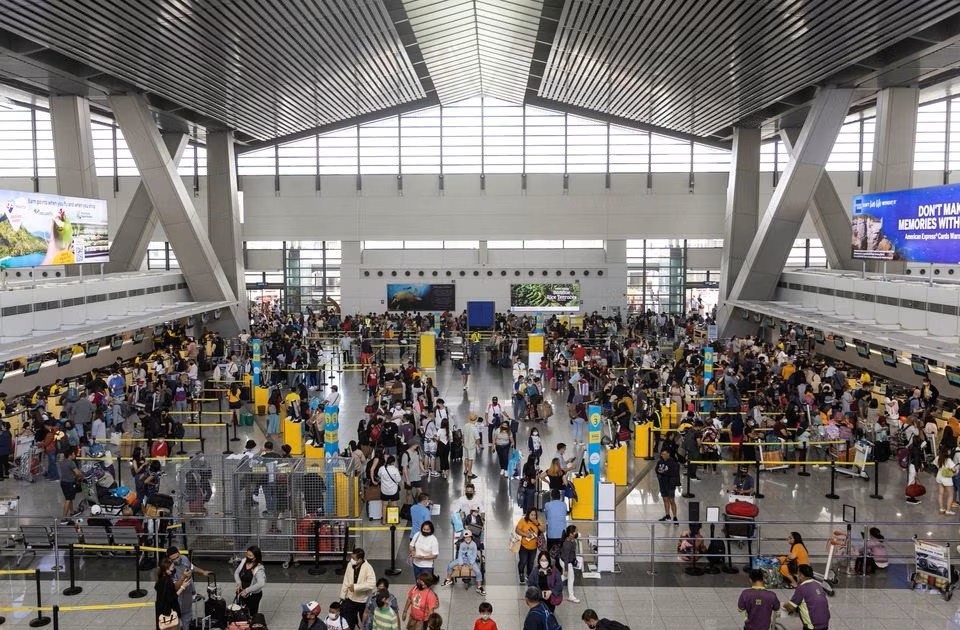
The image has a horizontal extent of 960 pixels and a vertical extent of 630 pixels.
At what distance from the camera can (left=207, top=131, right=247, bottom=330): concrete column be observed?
34.5m

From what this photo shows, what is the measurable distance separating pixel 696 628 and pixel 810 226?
1382 inches

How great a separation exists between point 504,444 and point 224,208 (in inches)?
939

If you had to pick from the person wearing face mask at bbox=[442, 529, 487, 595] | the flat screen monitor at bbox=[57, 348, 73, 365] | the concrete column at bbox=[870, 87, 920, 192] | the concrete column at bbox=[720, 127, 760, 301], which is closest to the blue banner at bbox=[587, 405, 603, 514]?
the person wearing face mask at bbox=[442, 529, 487, 595]

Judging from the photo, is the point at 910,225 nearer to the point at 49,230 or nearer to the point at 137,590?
the point at 137,590

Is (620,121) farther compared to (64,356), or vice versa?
(620,121)

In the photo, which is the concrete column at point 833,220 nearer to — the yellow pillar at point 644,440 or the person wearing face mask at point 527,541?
the yellow pillar at point 644,440

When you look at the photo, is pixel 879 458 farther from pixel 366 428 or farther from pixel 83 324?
pixel 83 324

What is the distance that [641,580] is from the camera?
33.3 feet

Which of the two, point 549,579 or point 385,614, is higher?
point 385,614

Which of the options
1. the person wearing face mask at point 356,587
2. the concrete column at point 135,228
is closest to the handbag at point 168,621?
the person wearing face mask at point 356,587

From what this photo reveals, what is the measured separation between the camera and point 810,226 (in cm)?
4016

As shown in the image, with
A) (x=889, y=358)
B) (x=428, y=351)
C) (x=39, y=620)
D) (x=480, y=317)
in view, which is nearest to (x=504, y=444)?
(x=39, y=620)

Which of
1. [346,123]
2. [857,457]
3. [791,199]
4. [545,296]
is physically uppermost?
[346,123]

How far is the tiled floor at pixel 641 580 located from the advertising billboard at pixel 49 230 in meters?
9.12
